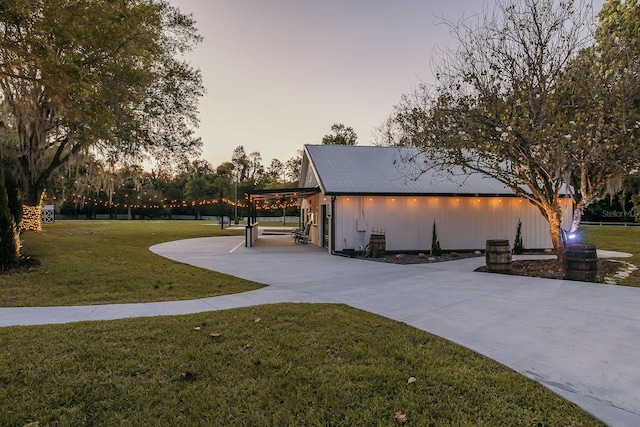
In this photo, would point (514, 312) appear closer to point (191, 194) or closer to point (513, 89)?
point (513, 89)

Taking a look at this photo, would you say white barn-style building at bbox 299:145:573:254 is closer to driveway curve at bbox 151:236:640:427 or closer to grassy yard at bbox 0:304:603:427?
driveway curve at bbox 151:236:640:427

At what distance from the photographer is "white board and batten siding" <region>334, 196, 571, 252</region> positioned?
41.5 ft

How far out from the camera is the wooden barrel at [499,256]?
8.57m

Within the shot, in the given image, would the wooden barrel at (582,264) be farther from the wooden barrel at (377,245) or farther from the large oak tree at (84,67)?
the large oak tree at (84,67)

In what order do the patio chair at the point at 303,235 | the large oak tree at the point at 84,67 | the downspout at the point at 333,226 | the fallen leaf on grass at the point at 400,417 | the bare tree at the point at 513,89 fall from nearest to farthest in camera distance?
the fallen leaf on grass at the point at 400,417 < the large oak tree at the point at 84,67 < the bare tree at the point at 513,89 < the downspout at the point at 333,226 < the patio chair at the point at 303,235

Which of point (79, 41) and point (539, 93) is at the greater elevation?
point (79, 41)

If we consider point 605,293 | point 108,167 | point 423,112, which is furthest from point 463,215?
point 108,167

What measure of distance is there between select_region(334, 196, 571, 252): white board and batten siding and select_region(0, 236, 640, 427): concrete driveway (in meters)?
3.70

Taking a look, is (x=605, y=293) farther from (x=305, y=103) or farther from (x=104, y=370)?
(x=305, y=103)

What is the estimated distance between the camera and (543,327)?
4.36 meters

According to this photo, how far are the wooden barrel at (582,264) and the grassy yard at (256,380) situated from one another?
5.56 meters

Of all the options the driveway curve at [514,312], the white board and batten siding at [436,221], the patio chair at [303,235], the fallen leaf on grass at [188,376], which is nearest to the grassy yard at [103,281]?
the driveway curve at [514,312]

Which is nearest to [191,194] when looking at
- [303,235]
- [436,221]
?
[303,235]

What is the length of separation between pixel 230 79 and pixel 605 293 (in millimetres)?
15455
